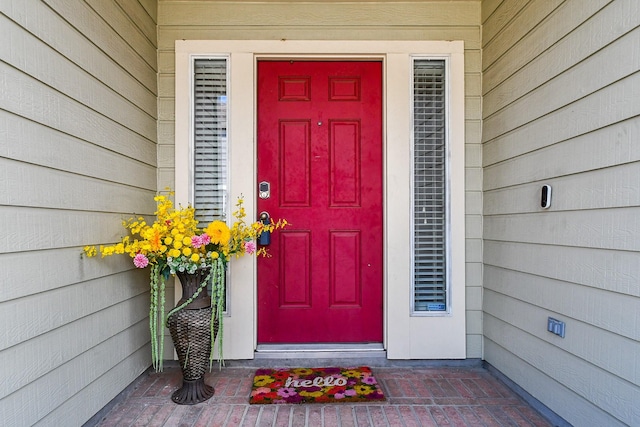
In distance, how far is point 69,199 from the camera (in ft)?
5.21

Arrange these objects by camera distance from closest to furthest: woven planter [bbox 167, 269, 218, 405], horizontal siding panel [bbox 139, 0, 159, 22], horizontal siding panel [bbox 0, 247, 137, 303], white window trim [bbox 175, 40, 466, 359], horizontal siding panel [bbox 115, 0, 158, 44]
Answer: horizontal siding panel [bbox 0, 247, 137, 303], woven planter [bbox 167, 269, 218, 405], horizontal siding panel [bbox 115, 0, 158, 44], horizontal siding panel [bbox 139, 0, 159, 22], white window trim [bbox 175, 40, 466, 359]

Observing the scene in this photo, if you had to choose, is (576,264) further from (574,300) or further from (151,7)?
(151,7)

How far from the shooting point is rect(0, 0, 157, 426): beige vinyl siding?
4.26ft

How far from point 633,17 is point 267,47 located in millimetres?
1870

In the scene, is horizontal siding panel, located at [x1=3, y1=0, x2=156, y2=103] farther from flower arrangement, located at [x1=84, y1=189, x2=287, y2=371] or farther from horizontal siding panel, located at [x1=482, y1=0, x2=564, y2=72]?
horizontal siding panel, located at [x1=482, y1=0, x2=564, y2=72]

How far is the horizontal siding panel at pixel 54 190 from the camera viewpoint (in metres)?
→ 1.29

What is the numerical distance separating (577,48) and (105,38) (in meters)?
2.26

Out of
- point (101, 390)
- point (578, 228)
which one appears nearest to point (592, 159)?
point (578, 228)

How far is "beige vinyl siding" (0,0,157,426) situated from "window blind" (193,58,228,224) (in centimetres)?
32

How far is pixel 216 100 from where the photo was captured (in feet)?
7.84

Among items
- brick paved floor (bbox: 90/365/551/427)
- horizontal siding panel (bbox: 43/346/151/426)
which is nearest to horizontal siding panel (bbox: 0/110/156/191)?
horizontal siding panel (bbox: 43/346/151/426)

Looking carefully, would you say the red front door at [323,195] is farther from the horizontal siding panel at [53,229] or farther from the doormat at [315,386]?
the horizontal siding panel at [53,229]

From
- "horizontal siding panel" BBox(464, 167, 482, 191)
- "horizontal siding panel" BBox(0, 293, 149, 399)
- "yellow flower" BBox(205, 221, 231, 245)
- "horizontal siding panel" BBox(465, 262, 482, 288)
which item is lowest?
"horizontal siding panel" BBox(0, 293, 149, 399)

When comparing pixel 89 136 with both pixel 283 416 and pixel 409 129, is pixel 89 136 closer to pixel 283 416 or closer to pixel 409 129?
pixel 283 416
